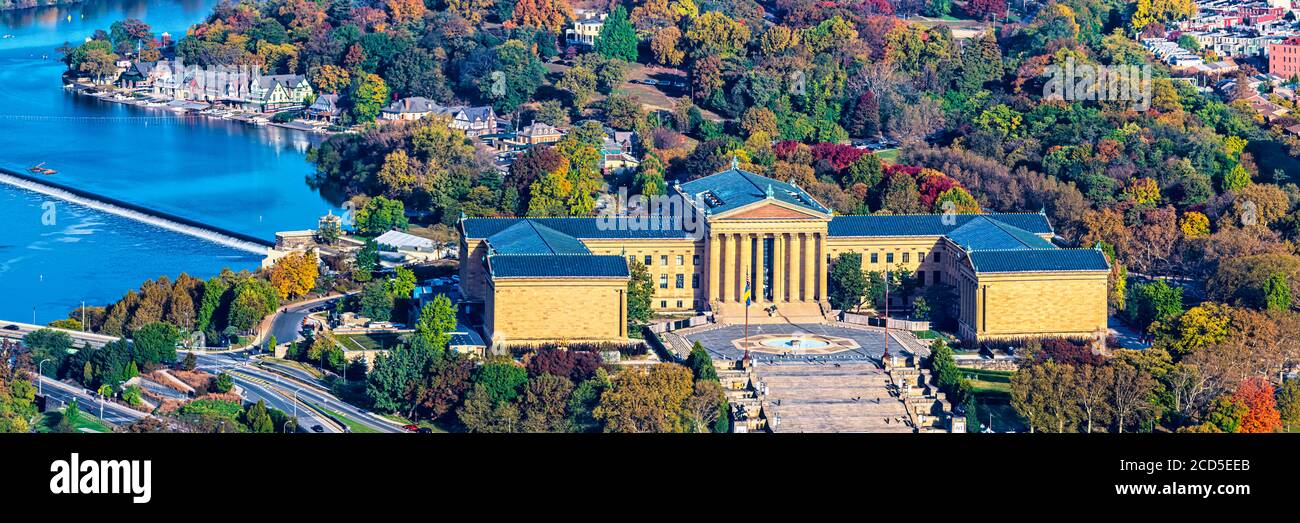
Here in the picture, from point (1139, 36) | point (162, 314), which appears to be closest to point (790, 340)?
point (162, 314)

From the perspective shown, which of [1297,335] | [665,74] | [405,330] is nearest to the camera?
[1297,335]

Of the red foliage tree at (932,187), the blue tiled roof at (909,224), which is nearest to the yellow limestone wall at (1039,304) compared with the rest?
the blue tiled roof at (909,224)

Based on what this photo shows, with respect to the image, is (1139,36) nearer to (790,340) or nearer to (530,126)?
(530,126)

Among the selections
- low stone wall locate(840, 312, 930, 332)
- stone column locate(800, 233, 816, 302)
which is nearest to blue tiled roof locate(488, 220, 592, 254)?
stone column locate(800, 233, 816, 302)

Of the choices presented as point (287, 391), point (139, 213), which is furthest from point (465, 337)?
point (139, 213)

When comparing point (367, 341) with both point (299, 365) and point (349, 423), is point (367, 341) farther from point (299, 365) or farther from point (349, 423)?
point (349, 423)

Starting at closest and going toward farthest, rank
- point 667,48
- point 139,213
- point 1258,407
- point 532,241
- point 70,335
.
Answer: point 1258,407, point 70,335, point 532,241, point 139,213, point 667,48

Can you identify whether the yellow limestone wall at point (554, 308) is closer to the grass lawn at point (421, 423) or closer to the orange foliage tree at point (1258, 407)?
the grass lawn at point (421, 423)
